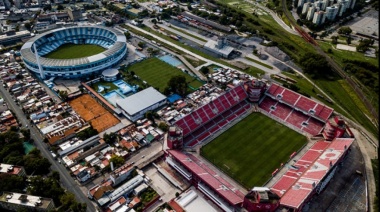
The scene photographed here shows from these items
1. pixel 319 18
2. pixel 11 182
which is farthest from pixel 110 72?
pixel 319 18

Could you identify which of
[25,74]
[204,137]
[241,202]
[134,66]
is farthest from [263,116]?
[25,74]

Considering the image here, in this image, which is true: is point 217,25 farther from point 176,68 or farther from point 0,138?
point 0,138

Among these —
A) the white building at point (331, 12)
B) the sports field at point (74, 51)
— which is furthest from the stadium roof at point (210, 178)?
the white building at point (331, 12)

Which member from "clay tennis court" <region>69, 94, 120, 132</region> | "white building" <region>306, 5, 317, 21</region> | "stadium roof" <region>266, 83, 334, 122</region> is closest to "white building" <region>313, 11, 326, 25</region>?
"white building" <region>306, 5, 317, 21</region>

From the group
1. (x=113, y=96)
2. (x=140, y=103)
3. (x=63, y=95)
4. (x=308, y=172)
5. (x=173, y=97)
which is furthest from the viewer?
(x=113, y=96)

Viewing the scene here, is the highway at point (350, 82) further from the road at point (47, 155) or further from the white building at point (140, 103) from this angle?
the road at point (47, 155)

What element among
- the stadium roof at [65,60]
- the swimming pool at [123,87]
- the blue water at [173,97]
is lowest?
the swimming pool at [123,87]

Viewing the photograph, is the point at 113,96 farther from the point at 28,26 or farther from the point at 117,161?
the point at 28,26
